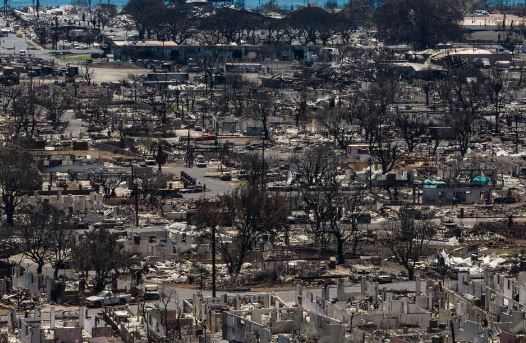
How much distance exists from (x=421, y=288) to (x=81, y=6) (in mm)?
90094

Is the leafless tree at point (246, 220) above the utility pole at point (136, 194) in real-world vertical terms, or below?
above

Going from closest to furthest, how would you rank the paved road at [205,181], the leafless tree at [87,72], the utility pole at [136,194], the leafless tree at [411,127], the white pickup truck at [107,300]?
1. the white pickup truck at [107,300]
2. the utility pole at [136,194]
3. the paved road at [205,181]
4. the leafless tree at [411,127]
5. the leafless tree at [87,72]

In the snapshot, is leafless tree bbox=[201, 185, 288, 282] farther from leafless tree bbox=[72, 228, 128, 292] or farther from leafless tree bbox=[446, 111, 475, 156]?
leafless tree bbox=[446, 111, 475, 156]

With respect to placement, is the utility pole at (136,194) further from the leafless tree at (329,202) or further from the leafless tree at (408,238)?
the leafless tree at (408,238)

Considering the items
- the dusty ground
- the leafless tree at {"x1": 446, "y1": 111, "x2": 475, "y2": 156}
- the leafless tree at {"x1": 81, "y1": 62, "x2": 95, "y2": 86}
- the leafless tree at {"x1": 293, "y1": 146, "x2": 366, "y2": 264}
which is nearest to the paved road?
the leafless tree at {"x1": 293, "y1": 146, "x2": 366, "y2": 264}

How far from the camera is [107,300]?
32219 mm


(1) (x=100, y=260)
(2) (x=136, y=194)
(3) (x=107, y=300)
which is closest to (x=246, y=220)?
(1) (x=100, y=260)

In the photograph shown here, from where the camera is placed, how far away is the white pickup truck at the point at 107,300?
32188 millimetres

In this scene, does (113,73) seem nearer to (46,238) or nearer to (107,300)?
(46,238)

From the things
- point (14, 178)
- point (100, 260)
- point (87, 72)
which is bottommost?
point (87, 72)

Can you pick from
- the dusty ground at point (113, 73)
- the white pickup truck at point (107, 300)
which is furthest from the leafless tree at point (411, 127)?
the white pickup truck at point (107, 300)

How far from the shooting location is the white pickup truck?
3219cm

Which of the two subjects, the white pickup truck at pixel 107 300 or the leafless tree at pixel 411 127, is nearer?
the white pickup truck at pixel 107 300

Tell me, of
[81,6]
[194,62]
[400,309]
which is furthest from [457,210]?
[81,6]
